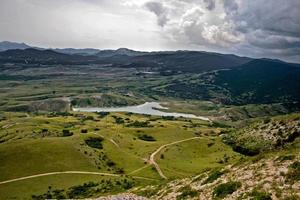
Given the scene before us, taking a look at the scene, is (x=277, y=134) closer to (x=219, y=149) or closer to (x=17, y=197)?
(x=219, y=149)

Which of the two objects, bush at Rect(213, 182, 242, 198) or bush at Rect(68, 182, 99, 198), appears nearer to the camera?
bush at Rect(213, 182, 242, 198)

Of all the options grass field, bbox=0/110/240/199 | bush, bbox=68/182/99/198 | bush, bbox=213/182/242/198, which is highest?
bush, bbox=213/182/242/198

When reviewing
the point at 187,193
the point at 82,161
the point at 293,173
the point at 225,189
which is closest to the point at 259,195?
the point at 293,173

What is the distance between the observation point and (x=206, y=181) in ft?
149

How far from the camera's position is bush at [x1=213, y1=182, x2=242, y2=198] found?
39.0 metres

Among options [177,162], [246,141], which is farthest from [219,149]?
[177,162]

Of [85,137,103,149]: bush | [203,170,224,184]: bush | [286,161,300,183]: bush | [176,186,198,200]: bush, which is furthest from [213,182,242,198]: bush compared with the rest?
[85,137,103,149]: bush

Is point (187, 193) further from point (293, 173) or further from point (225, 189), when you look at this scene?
point (293, 173)

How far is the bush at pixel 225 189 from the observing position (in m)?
39.0

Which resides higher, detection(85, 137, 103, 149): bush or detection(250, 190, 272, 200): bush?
detection(250, 190, 272, 200): bush

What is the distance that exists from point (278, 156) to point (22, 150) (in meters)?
141

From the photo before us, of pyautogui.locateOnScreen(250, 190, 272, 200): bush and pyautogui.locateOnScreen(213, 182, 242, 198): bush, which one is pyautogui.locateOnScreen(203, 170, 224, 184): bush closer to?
pyautogui.locateOnScreen(213, 182, 242, 198): bush

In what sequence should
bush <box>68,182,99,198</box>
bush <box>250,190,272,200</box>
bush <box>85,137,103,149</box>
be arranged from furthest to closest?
bush <box>85,137,103,149</box>
bush <box>68,182,99,198</box>
bush <box>250,190,272,200</box>

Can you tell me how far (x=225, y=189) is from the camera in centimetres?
3969
